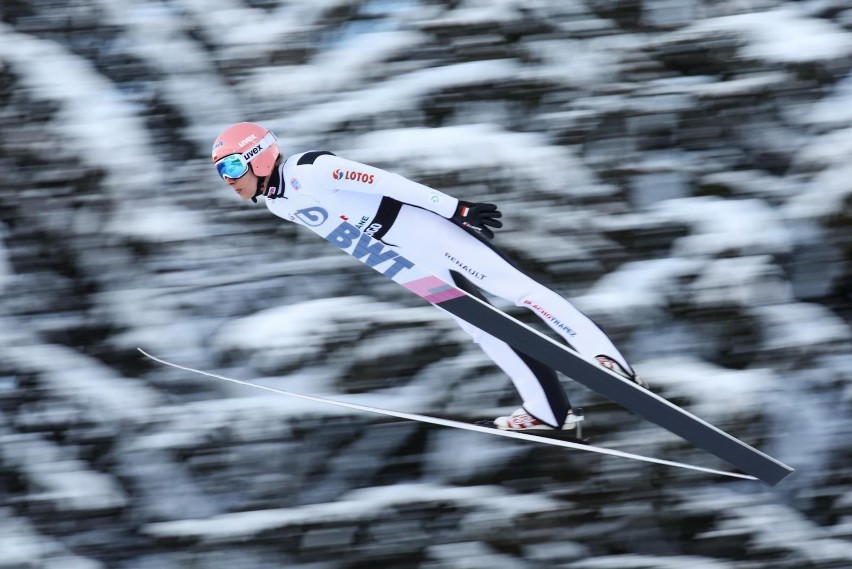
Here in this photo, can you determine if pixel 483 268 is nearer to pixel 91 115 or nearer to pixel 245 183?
pixel 245 183

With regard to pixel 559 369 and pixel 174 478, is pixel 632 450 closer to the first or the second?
pixel 559 369

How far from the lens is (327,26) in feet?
14.3

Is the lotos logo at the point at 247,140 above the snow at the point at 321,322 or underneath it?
above

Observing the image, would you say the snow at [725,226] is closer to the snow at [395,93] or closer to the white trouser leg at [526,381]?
the snow at [395,93]

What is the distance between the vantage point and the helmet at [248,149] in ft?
9.75

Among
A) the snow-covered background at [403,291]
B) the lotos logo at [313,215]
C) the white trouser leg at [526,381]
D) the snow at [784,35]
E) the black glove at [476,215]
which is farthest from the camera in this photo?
the snow at [784,35]

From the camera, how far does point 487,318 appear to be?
3125 mm

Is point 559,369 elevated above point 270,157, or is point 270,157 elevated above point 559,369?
point 270,157

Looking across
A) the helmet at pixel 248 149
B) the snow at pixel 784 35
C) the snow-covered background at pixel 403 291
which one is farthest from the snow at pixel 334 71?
the snow at pixel 784 35

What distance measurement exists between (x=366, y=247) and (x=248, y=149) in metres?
0.51

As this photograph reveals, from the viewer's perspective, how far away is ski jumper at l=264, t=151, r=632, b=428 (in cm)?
298

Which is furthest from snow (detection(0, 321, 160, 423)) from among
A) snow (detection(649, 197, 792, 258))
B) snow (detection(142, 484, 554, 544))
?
snow (detection(649, 197, 792, 258))

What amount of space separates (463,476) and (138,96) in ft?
7.62

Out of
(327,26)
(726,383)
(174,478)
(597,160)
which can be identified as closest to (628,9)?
(597,160)
